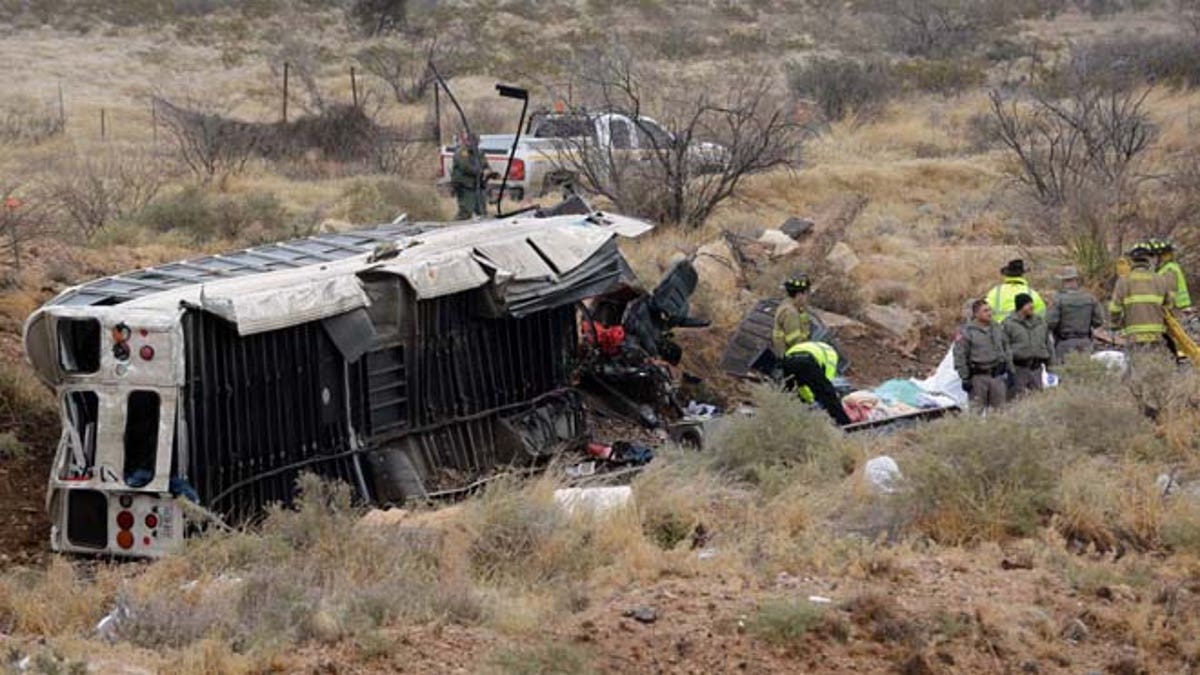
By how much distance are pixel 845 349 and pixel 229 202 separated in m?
7.83

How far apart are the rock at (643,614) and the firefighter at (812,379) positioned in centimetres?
526

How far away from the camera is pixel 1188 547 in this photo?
8.41m

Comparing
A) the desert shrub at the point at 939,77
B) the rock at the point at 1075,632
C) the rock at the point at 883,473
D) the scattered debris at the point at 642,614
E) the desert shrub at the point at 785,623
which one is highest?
the desert shrub at the point at 785,623

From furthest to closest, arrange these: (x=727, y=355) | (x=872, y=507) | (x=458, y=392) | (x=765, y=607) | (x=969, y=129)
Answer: (x=969, y=129) < (x=727, y=355) < (x=458, y=392) < (x=872, y=507) < (x=765, y=607)

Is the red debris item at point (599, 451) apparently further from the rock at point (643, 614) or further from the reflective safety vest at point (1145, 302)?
the rock at point (643, 614)

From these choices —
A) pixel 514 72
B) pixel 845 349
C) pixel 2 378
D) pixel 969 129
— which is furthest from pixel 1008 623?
pixel 514 72

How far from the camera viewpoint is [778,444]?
10.5 meters

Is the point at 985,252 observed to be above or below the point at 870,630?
below

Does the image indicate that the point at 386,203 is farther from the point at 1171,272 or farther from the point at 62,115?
the point at 62,115

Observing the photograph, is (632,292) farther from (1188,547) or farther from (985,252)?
(985,252)

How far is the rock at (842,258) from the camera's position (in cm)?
1934

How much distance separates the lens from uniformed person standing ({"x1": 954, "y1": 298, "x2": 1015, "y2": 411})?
42.4ft

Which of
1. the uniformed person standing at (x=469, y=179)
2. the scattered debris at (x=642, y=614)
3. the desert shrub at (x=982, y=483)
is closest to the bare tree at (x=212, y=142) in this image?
the uniformed person standing at (x=469, y=179)

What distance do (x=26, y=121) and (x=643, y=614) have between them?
25996 mm
